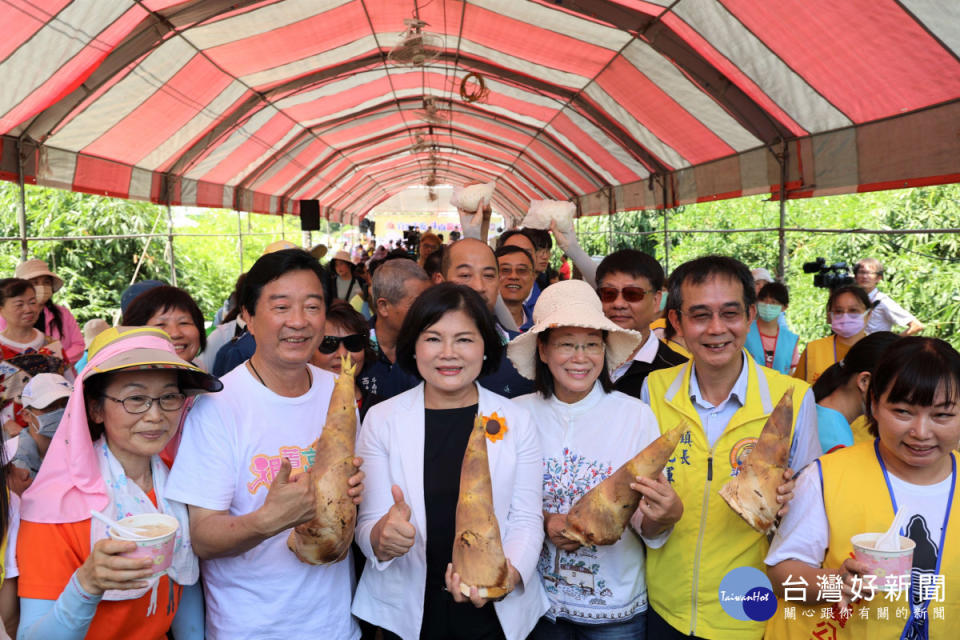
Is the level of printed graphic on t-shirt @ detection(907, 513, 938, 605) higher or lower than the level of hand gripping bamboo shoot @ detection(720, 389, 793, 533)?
lower

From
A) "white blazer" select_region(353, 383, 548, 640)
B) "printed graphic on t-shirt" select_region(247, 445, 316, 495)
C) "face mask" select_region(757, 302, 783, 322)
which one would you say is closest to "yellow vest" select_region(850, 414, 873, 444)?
"white blazer" select_region(353, 383, 548, 640)

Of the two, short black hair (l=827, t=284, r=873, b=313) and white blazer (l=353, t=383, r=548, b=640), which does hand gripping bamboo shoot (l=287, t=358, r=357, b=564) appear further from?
short black hair (l=827, t=284, r=873, b=313)

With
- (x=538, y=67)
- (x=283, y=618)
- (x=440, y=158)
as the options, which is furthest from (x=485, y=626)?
(x=440, y=158)

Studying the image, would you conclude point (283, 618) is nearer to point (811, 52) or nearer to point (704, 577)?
point (704, 577)

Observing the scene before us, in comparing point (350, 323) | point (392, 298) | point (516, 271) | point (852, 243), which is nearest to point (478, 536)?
point (350, 323)

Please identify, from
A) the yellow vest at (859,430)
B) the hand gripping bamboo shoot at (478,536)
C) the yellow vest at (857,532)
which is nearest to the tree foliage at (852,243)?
the yellow vest at (859,430)

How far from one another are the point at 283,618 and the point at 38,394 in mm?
1205

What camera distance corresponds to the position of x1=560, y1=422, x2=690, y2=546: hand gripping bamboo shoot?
1.76m

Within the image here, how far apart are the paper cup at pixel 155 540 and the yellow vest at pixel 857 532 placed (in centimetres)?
155

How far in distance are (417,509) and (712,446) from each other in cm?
90

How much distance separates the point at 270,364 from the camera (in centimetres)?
194

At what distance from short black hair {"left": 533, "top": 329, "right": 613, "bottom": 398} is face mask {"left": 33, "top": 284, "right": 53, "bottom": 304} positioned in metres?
4.34

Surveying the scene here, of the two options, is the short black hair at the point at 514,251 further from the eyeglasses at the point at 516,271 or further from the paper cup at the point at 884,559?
the paper cup at the point at 884,559

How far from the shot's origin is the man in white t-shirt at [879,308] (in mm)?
5125
